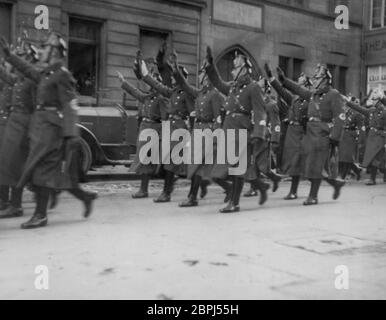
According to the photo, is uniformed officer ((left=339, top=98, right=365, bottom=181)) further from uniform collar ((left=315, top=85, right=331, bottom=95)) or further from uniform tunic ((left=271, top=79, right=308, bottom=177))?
uniform collar ((left=315, top=85, right=331, bottom=95))

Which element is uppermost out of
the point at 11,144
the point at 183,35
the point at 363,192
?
the point at 183,35

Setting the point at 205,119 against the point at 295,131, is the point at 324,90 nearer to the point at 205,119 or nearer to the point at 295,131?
the point at 295,131

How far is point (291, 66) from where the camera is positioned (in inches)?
487

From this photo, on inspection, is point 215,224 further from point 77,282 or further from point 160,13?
point 160,13

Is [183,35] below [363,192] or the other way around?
the other way around

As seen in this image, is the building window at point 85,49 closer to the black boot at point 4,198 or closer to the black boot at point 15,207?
the black boot at point 4,198

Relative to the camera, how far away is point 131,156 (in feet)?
39.0

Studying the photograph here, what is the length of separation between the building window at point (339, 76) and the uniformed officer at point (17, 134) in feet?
23.8

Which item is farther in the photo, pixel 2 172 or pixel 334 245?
pixel 2 172

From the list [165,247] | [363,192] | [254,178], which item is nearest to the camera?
[165,247]

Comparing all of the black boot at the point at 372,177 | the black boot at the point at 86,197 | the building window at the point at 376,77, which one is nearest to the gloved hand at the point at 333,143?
the black boot at the point at 86,197

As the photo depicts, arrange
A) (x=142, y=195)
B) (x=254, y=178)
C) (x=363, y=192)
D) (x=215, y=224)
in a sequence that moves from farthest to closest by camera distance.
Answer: (x=363, y=192)
(x=142, y=195)
(x=254, y=178)
(x=215, y=224)

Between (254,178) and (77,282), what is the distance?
4.63 metres

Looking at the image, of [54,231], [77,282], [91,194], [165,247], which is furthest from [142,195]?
[77,282]
